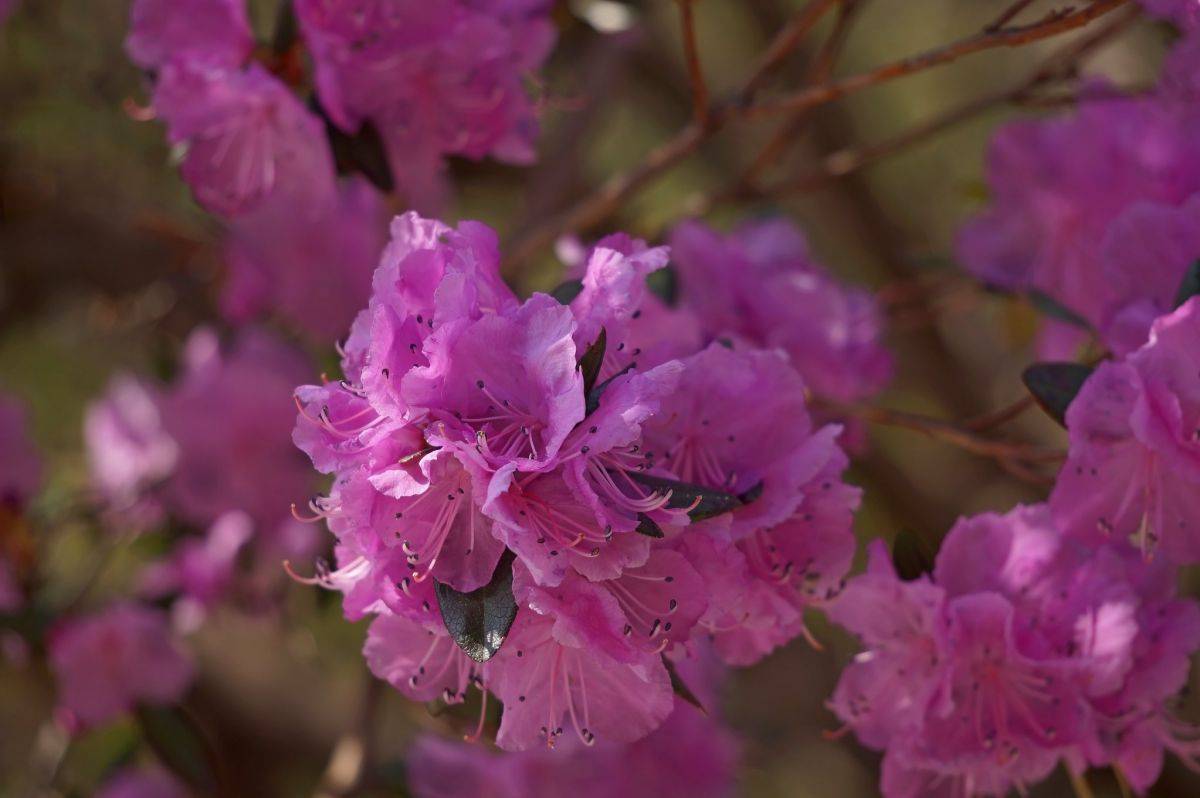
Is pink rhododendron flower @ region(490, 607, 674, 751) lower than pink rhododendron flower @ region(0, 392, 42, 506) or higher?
higher

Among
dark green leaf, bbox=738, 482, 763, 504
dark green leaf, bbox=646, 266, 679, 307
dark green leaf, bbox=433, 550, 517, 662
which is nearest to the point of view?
dark green leaf, bbox=433, 550, 517, 662

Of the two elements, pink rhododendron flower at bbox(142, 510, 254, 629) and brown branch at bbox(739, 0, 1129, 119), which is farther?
pink rhododendron flower at bbox(142, 510, 254, 629)

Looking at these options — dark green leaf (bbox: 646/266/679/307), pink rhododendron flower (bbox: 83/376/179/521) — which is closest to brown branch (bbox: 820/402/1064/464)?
dark green leaf (bbox: 646/266/679/307)

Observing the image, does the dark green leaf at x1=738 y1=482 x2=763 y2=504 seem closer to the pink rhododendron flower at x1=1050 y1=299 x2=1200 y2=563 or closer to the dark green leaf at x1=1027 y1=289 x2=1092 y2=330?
the pink rhododendron flower at x1=1050 y1=299 x2=1200 y2=563

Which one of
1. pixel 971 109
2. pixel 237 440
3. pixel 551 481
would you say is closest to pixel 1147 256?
pixel 971 109

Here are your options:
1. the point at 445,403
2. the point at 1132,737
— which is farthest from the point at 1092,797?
the point at 445,403

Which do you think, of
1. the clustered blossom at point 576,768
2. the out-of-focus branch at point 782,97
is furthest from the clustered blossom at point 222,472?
the out-of-focus branch at point 782,97

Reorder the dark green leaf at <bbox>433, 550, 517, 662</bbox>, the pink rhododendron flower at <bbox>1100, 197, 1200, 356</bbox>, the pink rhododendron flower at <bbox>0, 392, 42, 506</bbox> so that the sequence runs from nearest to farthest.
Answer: the dark green leaf at <bbox>433, 550, 517, 662</bbox> < the pink rhododendron flower at <bbox>1100, 197, 1200, 356</bbox> < the pink rhododendron flower at <bbox>0, 392, 42, 506</bbox>
